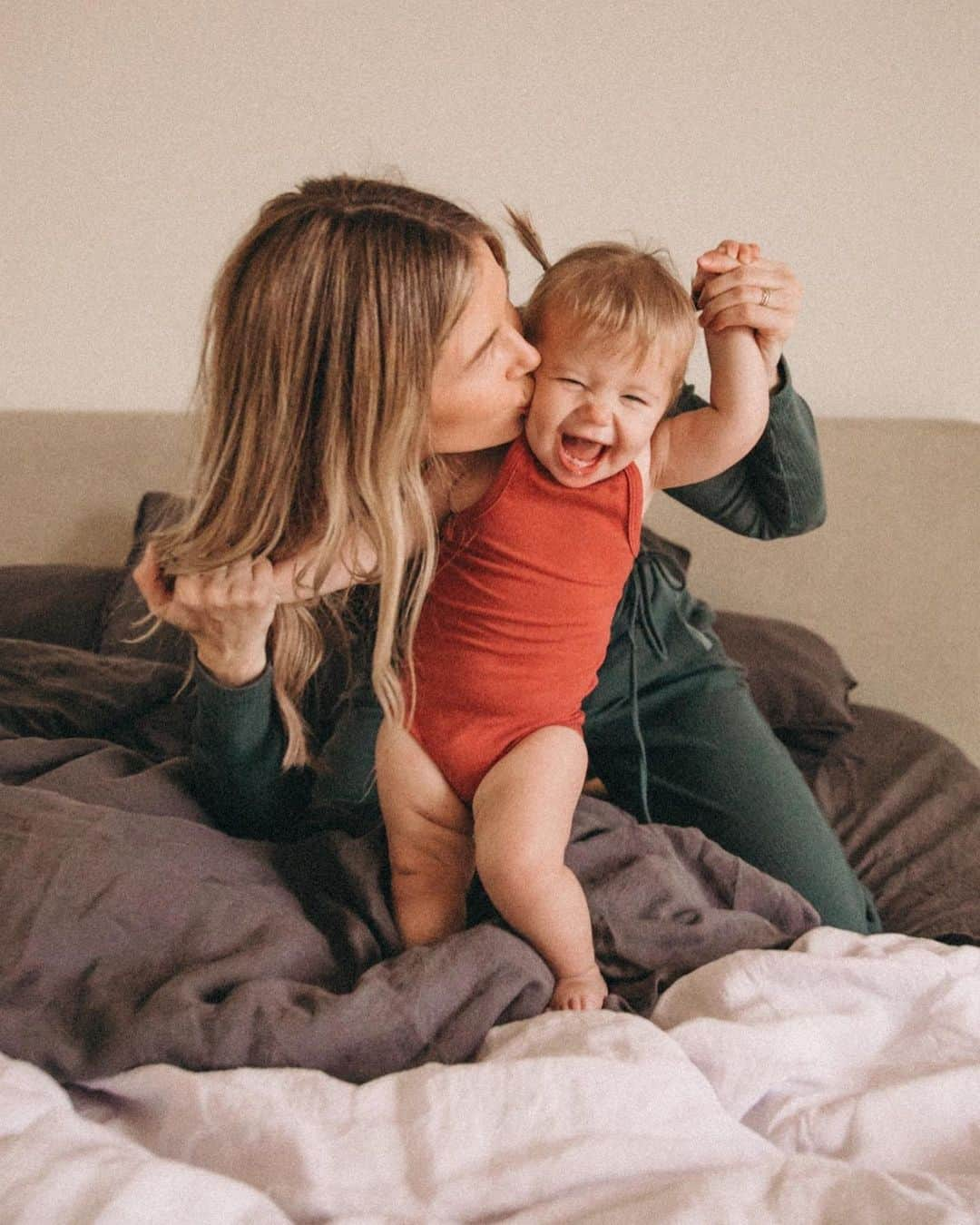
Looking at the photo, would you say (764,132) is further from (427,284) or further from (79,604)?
(79,604)

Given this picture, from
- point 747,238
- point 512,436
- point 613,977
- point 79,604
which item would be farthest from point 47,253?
point 613,977

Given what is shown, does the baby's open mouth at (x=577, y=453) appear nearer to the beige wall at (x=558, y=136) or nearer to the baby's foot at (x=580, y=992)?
the baby's foot at (x=580, y=992)

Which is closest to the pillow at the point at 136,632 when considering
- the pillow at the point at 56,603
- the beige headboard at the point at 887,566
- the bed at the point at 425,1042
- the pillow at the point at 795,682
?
the pillow at the point at 56,603

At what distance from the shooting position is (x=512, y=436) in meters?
0.95

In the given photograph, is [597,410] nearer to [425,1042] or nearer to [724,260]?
[724,260]

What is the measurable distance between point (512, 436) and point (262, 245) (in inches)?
10.5

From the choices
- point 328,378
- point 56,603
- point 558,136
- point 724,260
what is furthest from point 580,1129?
point 558,136

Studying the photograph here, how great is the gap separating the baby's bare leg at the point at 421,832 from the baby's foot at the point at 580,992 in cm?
12

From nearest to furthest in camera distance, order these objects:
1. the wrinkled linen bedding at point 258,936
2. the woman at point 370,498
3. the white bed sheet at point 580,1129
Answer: the white bed sheet at point 580,1129
the wrinkled linen bedding at point 258,936
the woman at point 370,498

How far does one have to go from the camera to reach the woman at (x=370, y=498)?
85 centimetres

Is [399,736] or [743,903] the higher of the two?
[399,736]

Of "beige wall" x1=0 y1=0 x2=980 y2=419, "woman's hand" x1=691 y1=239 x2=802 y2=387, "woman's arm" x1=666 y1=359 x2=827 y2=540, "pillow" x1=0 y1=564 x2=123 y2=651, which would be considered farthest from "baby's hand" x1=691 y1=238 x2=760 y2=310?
"pillow" x1=0 y1=564 x2=123 y2=651

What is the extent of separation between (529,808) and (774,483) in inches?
17.6

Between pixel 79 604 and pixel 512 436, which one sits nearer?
pixel 512 436
